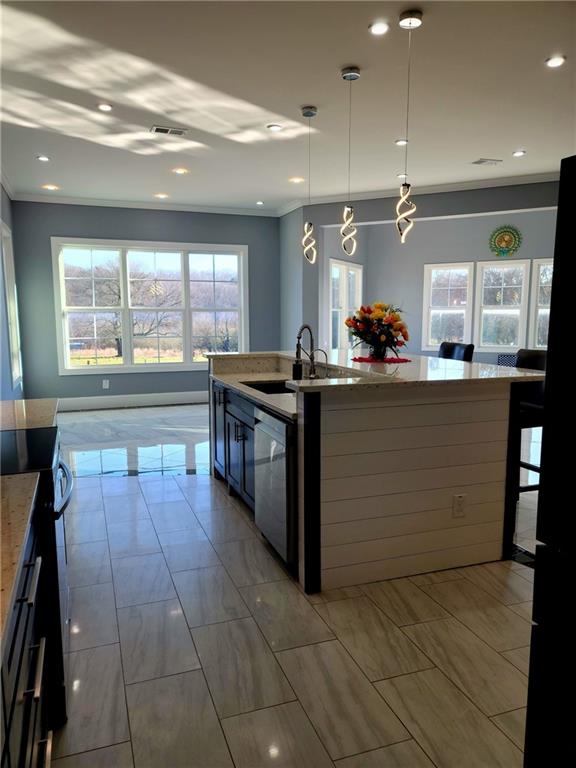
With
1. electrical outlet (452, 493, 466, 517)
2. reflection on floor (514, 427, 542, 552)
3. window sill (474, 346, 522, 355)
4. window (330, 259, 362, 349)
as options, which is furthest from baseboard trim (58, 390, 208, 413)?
electrical outlet (452, 493, 466, 517)

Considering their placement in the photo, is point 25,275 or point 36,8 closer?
point 36,8

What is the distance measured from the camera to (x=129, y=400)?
8.05 m

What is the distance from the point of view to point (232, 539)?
333 cm

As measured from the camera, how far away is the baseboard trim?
7754 millimetres

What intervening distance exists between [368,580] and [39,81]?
371cm

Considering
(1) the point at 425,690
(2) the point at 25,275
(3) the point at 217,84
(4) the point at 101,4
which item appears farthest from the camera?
(2) the point at 25,275

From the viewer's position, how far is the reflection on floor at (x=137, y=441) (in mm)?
4941

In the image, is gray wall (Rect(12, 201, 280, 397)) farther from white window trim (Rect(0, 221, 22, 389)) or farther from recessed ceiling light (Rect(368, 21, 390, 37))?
recessed ceiling light (Rect(368, 21, 390, 37))

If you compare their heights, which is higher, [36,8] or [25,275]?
[36,8]

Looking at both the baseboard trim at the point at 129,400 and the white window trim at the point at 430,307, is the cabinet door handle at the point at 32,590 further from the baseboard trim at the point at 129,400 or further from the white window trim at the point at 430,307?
the white window trim at the point at 430,307

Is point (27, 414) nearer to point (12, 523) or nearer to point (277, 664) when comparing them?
point (12, 523)

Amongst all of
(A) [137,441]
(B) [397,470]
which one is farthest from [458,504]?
(A) [137,441]

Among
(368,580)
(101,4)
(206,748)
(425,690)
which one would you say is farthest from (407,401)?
(101,4)

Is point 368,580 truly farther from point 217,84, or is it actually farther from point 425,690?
point 217,84
